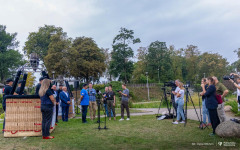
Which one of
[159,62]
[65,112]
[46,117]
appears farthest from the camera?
[159,62]

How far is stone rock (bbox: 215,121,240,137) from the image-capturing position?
6.39 meters

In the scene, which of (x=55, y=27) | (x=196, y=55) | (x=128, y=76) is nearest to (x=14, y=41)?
(x=55, y=27)

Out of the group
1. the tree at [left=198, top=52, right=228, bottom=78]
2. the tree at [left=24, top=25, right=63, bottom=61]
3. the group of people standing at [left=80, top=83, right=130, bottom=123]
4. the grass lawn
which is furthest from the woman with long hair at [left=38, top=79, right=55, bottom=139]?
the tree at [left=198, top=52, right=228, bottom=78]

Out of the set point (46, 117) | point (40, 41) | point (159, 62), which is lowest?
point (46, 117)

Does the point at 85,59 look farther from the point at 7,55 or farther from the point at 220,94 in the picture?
the point at 220,94

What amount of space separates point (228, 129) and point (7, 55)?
167ft

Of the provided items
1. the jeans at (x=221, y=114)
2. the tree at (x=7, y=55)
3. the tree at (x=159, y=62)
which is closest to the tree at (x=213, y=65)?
the tree at (x=159, y=62)

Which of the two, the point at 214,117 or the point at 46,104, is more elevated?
the point at 46,104

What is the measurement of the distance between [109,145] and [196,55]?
59.1 meters

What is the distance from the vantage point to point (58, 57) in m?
42.6

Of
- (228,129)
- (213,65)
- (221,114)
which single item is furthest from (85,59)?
(228,129)

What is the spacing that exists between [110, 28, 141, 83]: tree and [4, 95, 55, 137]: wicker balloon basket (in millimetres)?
44806

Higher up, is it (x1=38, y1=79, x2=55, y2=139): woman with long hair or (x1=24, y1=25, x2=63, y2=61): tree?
(x1=24, y1=25, x2=63, y2=61): tree

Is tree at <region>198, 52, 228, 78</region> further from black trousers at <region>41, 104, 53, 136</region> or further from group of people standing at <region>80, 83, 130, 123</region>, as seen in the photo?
black trousers at <region>41, 104, 53, 136</region>
